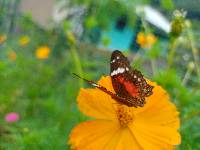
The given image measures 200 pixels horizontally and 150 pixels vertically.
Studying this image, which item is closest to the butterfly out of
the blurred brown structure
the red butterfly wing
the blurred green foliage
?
the red butterfly wing

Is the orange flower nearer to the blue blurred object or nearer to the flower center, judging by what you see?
the flower center

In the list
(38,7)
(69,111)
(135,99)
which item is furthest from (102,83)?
(38,7)

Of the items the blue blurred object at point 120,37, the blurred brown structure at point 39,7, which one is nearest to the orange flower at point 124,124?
the blue blurred object at point 120,37

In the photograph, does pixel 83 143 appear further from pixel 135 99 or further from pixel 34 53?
pixel 34 53

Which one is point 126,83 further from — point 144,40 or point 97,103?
point 144,40

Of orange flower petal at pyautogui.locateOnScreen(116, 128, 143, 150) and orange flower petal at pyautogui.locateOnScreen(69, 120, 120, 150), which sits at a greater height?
orange flower petal at pyautogui.locateOnScreen(69, 120, 120, 150)

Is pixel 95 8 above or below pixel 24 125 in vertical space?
above

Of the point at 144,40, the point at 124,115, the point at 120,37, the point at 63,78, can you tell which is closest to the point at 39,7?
the point at 120,37
